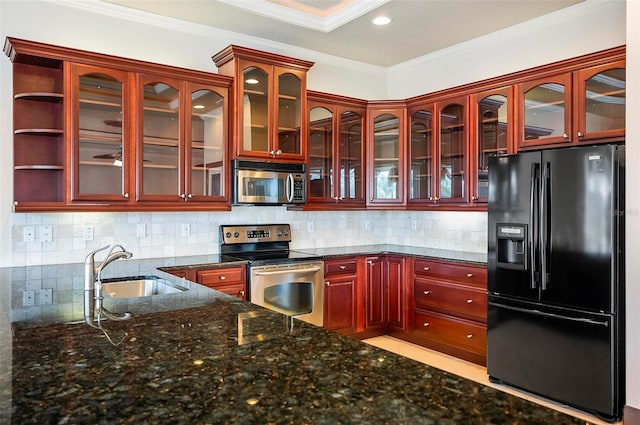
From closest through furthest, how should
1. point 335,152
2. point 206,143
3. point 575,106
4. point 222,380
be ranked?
point 222,380
point 575,106
point 206,143
point 335,152

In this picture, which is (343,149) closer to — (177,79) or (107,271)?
(177,79)

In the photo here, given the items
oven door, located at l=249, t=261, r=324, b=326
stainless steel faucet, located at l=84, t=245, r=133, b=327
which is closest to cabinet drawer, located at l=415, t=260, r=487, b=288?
oven door, located at l=249, t=261, r=324, b=326

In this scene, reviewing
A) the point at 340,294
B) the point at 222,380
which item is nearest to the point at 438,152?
the point at 340,294

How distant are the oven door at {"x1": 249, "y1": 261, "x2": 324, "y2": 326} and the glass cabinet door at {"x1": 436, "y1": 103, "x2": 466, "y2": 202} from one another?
134 cm

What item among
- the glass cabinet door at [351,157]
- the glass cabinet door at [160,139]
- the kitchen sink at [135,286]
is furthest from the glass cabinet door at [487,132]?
the kitchen sink at [135,286]

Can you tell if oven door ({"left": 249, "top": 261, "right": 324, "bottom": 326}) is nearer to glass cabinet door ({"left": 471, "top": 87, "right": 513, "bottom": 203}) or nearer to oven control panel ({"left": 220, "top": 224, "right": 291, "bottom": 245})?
oven control panel ({"left": 220, "top": 224, "right": 291, "bottom": 245})

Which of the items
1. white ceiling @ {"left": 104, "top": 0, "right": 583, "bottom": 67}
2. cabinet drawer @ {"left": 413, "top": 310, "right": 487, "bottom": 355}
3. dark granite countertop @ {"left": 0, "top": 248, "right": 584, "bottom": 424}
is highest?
white ceiling @ {"left": 104, "top": 0, "right": 583, "bottom": 67}

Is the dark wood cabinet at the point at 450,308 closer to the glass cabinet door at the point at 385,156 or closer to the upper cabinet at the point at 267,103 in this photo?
the glass cabinet door at the point at 385,156

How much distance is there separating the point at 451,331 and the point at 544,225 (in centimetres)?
127

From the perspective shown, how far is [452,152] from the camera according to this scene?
169 inches

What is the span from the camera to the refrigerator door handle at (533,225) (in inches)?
125

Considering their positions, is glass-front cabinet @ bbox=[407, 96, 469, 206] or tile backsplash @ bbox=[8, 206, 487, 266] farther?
glass-front cabinet @ bbox=[407, 96, 469, 206]

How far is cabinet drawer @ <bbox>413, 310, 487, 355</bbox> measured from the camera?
3.76 m

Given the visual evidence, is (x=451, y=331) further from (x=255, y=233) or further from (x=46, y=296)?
(x=46, y=296)
